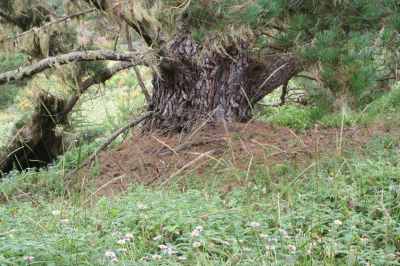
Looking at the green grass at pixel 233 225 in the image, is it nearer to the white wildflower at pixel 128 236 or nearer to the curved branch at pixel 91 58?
the white wildflower at pixel 128 236

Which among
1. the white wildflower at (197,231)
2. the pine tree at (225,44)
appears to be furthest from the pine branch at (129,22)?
the white wildflower at (197,231)

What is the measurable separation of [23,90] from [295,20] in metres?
4.16

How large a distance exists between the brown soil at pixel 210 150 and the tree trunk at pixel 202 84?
0.62 ft

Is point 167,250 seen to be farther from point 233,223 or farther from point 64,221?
point 64,221

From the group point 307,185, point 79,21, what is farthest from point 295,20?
point 79,21

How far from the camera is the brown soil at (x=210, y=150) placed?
19.3 feet

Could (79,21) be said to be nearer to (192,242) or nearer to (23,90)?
(23,90)

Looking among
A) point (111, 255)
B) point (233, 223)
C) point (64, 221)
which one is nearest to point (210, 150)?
point (233, 223)

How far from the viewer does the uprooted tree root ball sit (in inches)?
320

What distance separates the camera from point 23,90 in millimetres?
7648

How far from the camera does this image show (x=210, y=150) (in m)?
6.11

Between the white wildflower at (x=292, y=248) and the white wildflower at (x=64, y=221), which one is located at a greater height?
the white wildflower at (x=64, y=221)

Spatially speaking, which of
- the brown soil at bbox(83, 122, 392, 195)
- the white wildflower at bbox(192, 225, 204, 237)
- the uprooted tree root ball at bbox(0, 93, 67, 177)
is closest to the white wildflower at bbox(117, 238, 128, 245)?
the white wildflower at bbox(192, 225, 204, 237)

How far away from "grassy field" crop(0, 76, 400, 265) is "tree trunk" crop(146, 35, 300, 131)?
1327mm
